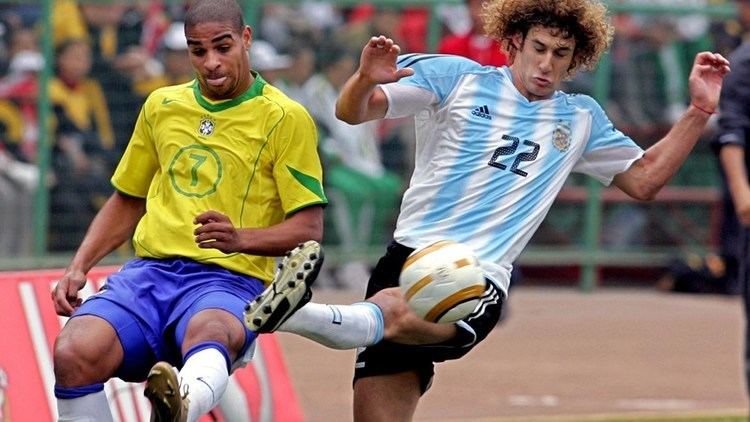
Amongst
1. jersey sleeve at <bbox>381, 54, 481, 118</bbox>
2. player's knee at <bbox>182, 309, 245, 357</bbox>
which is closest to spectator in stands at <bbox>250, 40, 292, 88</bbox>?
jersey sleeve at <bbox>381, 54, 481, 118</bbox>

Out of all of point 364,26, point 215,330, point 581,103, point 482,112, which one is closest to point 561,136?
point 581,103

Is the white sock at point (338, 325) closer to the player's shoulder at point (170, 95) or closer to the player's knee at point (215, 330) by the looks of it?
the player's knee at point (215, 330)

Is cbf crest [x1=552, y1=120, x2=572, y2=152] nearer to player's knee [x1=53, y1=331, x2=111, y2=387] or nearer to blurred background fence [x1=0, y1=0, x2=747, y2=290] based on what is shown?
player's knee [x1=53, y1=331, x2=111, y2=387]

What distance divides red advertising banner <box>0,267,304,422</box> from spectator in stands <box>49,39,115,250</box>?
502 cm

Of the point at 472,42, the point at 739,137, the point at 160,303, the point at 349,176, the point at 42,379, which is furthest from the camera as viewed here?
the point at 349,176

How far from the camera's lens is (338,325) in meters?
6.41

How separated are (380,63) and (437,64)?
1.67 ft

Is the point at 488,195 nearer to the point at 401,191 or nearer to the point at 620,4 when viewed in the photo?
the point at 401,191

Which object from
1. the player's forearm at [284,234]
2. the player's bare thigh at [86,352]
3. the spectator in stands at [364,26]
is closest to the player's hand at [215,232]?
the player's forearm at [284,234]

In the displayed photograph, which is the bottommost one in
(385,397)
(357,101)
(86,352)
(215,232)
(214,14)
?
(385,397)

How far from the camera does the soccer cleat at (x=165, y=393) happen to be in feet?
18.9

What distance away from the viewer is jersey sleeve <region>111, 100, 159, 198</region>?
6.75m

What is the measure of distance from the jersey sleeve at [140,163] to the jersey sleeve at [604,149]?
5.50 ft

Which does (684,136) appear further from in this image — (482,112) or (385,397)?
(385,397)
